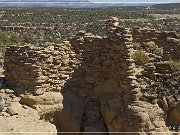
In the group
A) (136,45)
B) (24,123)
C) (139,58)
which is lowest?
(24,123)

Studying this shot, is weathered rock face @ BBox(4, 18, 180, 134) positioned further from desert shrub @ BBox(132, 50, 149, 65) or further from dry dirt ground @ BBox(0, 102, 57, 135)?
dry dirt ground @ BBox(0, 102, 57, 135)

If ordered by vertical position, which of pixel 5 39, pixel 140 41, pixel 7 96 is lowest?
pixel 5 39

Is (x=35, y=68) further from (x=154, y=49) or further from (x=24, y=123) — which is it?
(x=154, y=49)

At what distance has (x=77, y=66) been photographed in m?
13.5

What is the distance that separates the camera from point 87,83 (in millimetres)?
13641

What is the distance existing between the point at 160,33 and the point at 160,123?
427 cm

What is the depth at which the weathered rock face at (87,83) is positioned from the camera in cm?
1182

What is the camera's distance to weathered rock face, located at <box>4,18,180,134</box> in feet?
38.8

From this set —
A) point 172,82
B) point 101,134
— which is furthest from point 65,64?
point 172,82

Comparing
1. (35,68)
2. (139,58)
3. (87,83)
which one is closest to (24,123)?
(35,68)

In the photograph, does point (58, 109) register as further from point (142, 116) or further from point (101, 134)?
point (142, 116)

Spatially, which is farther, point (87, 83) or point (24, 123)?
point (87, 83)

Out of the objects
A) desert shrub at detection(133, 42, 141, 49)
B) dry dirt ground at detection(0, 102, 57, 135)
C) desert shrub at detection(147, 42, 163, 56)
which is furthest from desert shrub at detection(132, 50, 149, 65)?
dry dirt ground at detection(0, 102, 57, 135)

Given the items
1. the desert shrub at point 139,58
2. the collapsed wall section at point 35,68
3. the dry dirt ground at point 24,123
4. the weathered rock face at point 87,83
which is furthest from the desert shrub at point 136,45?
the dry dirt ground at point 24,123
